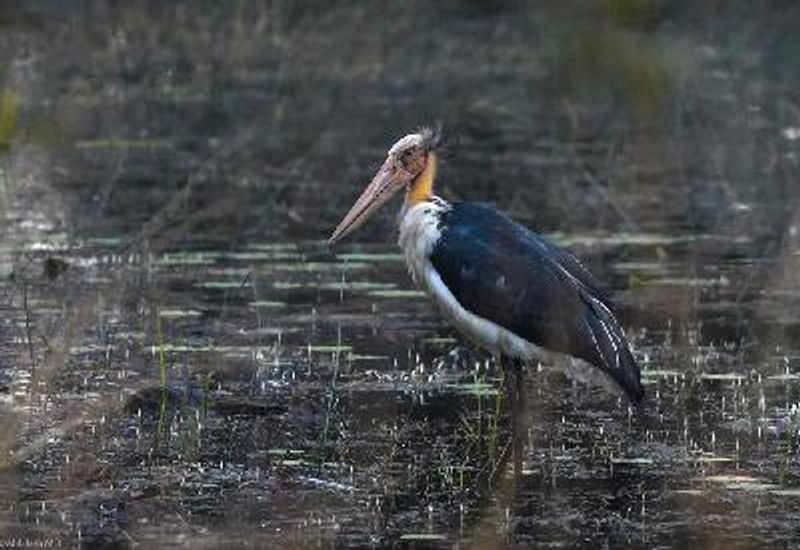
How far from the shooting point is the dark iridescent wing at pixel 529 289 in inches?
306

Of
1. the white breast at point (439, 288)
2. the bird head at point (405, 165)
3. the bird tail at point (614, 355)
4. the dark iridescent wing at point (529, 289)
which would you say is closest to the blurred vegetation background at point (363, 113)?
the bird head at point (405, 165)

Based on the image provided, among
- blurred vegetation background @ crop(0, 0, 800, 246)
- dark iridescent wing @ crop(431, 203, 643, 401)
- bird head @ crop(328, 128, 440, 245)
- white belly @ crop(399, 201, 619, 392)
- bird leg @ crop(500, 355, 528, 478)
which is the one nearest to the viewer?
bird leg @ crop(500, 355, 528, 478)

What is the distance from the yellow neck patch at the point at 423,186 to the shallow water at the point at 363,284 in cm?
54

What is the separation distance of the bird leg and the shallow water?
9 cm

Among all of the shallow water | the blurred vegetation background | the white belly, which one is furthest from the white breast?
the blurred vegetation background

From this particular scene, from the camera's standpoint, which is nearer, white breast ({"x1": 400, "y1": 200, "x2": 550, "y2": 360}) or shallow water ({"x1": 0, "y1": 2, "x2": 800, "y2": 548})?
shallow water ({"x1": 0, "y1": 2, "x2": 800, "y2": 548})

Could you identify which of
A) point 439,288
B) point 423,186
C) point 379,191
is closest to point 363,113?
point 379,191

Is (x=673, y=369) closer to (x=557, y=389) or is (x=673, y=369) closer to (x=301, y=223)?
(x=557, y=389)

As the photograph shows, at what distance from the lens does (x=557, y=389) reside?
29.3 feet

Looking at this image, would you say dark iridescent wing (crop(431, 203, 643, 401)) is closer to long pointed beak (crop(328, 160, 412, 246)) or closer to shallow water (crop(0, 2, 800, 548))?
shallow water (crop(0, 2, 800, 548))

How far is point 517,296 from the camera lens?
7.90 meters

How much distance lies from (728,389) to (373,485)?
6.35ft

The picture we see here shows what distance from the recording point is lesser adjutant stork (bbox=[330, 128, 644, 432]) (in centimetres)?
778

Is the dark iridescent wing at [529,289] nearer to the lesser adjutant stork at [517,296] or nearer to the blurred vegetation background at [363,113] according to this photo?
the lesser adjutant stork at [517,296]
